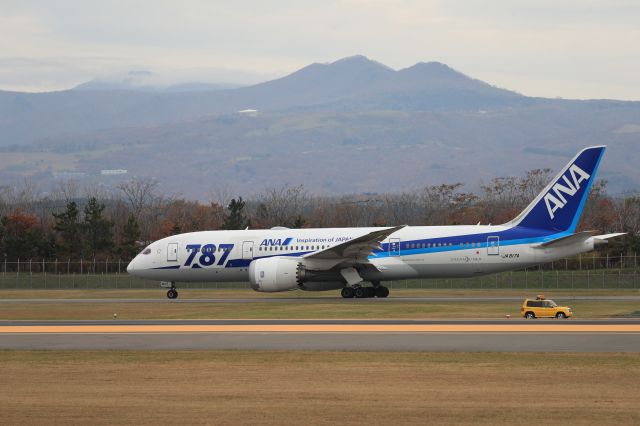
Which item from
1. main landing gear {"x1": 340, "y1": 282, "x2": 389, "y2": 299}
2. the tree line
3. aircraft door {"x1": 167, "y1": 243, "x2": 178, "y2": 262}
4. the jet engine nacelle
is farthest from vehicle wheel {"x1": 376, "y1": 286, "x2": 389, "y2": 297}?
the tree line

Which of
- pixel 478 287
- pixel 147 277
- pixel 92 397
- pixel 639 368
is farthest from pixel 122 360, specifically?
pixel 478 287

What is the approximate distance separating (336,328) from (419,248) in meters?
15.7

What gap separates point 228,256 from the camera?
48.0 meters

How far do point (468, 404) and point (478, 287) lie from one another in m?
41.4

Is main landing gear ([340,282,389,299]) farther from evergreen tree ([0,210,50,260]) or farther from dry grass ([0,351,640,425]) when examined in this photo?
evergreen tree ([0,210,50,260])

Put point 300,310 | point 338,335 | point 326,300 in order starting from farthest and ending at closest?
point 326,300
point 300,310
point 338,335

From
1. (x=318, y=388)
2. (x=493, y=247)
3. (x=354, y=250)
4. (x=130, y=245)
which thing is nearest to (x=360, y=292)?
(x=354, y=250)

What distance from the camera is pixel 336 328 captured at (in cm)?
3056

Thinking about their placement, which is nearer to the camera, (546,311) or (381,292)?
(546,311)

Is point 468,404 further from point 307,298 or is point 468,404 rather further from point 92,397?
point 307,298

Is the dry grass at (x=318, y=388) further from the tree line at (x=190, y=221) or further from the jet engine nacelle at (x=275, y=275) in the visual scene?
the tree line at (x=190, y=221)

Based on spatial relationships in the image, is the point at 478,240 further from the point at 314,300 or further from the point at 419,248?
the point at 314,300

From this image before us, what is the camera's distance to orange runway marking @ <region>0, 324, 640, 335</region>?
29.1 meters

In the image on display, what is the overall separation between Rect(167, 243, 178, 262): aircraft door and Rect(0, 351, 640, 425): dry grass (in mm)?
24684
